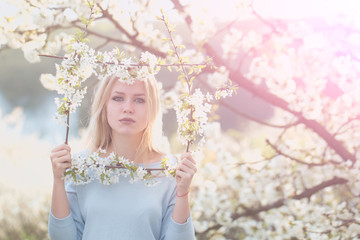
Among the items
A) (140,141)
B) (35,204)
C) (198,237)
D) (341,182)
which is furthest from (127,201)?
(35,204)

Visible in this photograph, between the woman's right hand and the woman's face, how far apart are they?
0.64ft

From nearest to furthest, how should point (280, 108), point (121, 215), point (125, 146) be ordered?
1. point (121, 215)
2. point (125, 146)
3. point (280, 108)

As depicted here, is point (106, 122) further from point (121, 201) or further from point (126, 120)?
point (121, 201)

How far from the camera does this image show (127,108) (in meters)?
1.24

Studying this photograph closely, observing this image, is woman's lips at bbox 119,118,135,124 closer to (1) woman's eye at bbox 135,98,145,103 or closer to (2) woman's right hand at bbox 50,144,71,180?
(1) woman's eye at bbox 135,98,145,103

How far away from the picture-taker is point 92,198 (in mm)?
1244

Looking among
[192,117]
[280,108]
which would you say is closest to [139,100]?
[192,117]

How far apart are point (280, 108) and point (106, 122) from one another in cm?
148

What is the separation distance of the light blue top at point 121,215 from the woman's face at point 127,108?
16 centimetres

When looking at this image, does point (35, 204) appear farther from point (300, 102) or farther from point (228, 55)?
point (300, 102)

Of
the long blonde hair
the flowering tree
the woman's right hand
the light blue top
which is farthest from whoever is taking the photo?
the flowering tree

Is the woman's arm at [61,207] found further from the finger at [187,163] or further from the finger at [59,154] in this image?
the finger at [187,163]

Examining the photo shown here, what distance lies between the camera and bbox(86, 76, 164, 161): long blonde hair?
132 centimetres

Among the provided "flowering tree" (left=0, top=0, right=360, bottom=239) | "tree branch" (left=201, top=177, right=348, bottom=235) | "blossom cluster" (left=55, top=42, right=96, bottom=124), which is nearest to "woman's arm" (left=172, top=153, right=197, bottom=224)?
"blossom cluster" (left=55, top=42, right=96, bottom=124)
